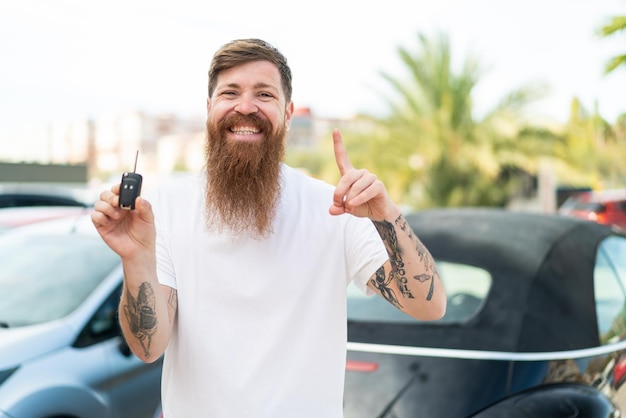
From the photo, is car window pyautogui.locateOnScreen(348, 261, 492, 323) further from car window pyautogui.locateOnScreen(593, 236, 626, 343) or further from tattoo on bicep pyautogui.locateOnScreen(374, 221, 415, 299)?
tattoo on bicep pyautogui.locateOnScreen(374, 221, 415, 299)

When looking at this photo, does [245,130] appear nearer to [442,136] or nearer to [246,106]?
[246,106]

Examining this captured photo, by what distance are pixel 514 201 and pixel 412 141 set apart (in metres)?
3.42

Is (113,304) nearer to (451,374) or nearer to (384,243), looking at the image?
(451,374)

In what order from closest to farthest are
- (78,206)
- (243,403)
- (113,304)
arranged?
(243,403), (113,304), (78,206)

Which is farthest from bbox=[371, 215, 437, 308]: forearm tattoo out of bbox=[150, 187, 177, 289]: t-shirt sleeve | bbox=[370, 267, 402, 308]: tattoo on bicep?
bbox=[150, 187, 177, 289]: t-shirt sleeve

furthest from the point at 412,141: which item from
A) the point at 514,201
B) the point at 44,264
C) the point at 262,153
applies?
the point at 262,153

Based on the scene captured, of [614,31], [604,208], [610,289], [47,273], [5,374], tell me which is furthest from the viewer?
[604,208]

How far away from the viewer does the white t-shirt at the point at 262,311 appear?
1.72m

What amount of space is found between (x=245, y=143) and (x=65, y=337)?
1.85 meters

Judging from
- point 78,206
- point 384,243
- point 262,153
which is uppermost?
point 262,153

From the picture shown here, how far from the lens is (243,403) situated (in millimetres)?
1702

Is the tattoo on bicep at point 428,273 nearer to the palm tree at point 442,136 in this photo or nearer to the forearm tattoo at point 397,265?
the forearm tattoo at point 397,265

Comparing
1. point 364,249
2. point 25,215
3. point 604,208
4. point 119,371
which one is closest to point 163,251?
point 364,249

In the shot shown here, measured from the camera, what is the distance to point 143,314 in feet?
5.65
